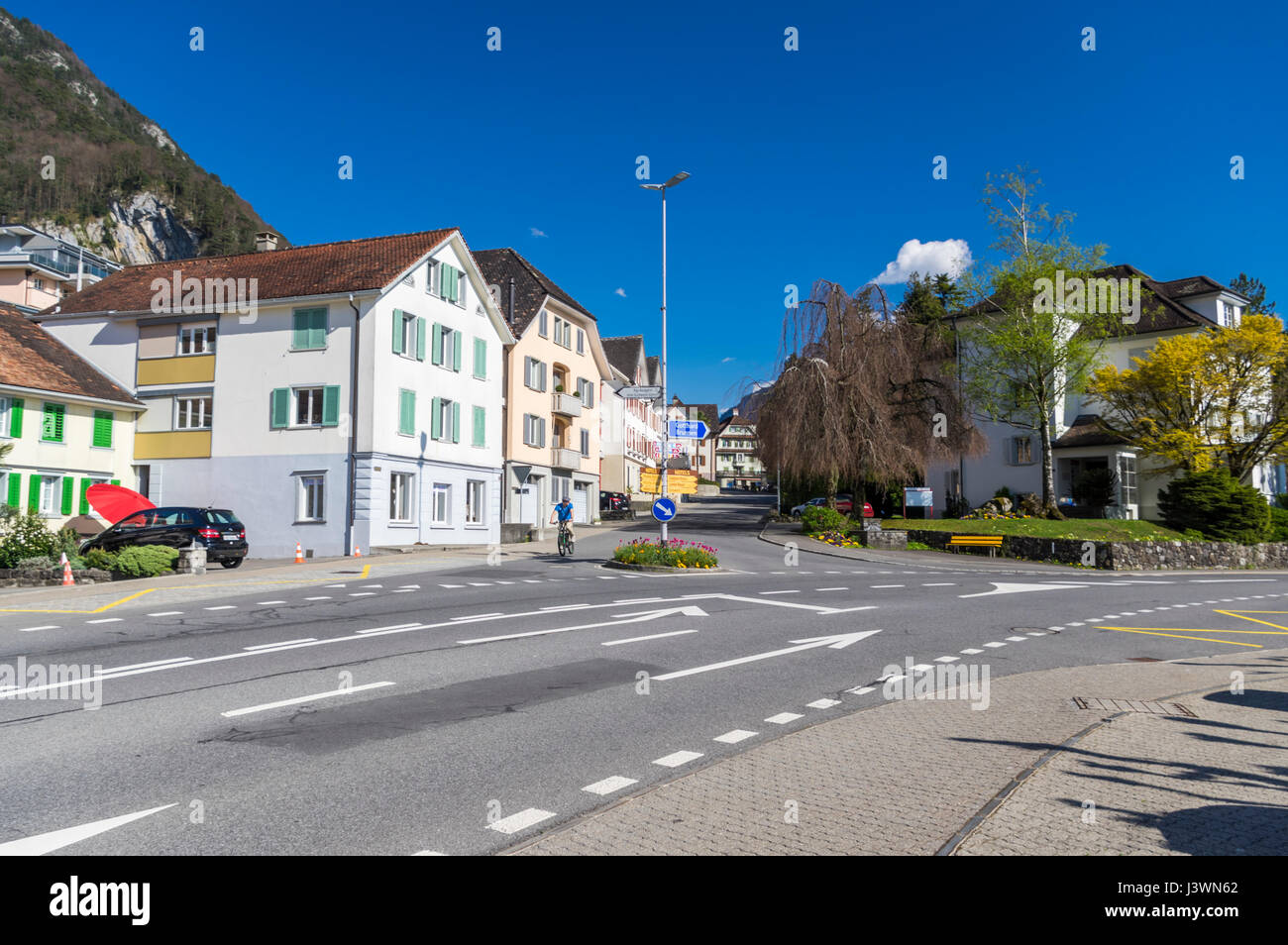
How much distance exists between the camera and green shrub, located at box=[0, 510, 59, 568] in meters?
21.3

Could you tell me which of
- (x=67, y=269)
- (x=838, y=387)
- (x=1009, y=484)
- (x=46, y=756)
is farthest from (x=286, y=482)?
(x=67, y=269)

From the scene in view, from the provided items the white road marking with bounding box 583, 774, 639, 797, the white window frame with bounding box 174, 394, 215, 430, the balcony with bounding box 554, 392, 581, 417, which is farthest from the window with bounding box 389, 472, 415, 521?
the white road marking with bounding box 583, 774, 639, 797

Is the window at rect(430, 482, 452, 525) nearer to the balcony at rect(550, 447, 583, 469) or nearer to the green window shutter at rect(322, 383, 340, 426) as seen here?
the green window shutter at rect(322, 383, 340, 426)

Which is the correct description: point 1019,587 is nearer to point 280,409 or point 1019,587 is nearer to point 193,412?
point 280,409

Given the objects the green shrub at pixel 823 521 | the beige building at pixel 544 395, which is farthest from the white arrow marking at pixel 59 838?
the beige building at pixel 544 395

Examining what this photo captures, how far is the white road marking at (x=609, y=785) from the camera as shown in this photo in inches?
210

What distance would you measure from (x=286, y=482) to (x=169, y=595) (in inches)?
615

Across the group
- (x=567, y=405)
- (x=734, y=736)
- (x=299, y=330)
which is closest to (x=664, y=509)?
(x=299, y=330)

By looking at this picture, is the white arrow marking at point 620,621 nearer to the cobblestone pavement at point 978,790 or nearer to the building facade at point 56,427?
the cobblestone pavement at point 978,790

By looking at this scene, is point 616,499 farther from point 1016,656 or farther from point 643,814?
point 643,814

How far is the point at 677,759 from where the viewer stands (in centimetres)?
613

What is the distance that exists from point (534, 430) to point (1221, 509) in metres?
30.9

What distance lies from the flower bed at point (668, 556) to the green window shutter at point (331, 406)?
43.4ft
